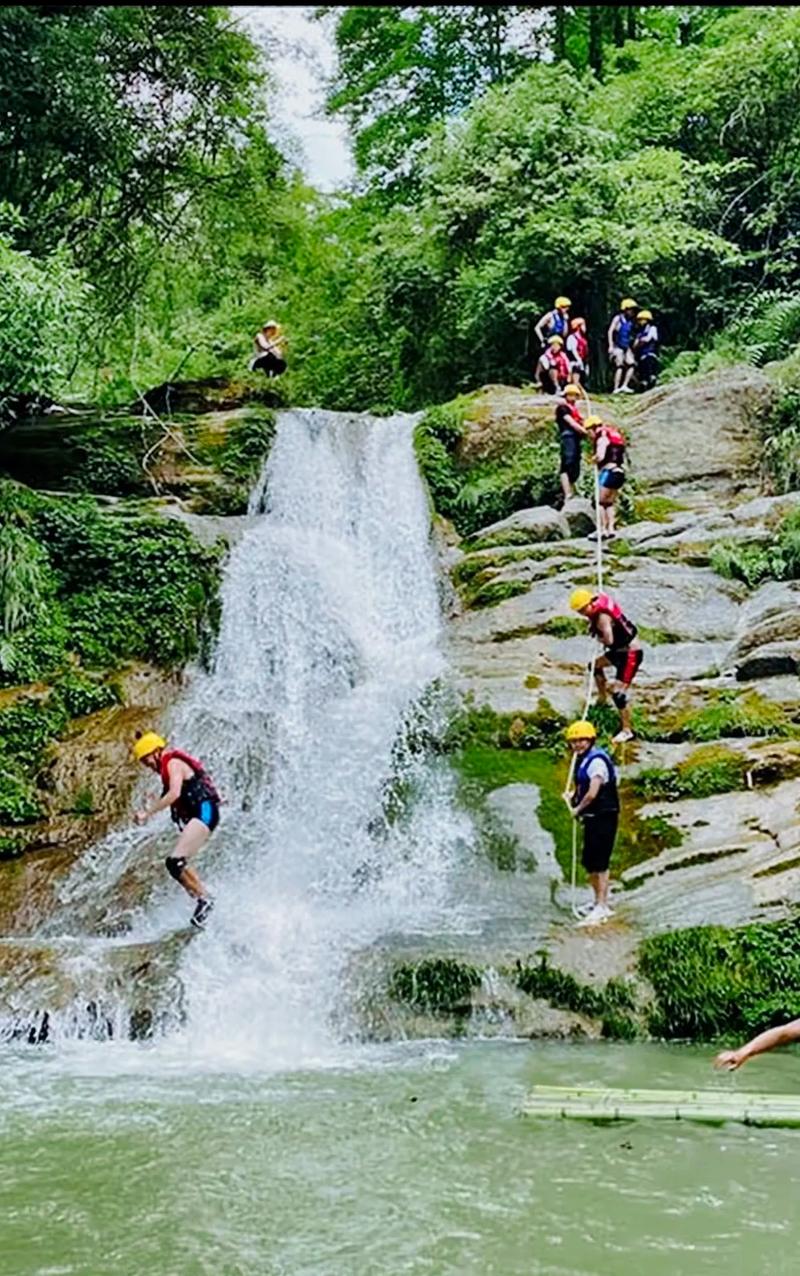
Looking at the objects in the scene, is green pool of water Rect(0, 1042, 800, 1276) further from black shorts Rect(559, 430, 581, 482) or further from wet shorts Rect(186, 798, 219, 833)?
black shorts Rect(559, 430, 581, 482)

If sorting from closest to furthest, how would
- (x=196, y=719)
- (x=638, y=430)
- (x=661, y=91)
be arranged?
(x=196, y=719) → (x=638, y=430) → (x=661, y=91)

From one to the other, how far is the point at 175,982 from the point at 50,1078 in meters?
1.32

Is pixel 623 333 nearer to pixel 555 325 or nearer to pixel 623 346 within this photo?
pixel 623 346

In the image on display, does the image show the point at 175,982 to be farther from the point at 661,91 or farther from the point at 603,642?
the point at 661,91

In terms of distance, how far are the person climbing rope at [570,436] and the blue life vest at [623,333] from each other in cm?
328

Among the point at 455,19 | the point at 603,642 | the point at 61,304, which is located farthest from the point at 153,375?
the point at 603,642

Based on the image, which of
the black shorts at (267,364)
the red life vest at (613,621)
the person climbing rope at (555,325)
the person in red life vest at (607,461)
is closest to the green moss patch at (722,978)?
the red life vest at (613,621)

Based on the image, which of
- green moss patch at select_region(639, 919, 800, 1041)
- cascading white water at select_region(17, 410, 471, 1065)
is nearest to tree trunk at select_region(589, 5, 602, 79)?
cascading white water at select_region(17, 410, 471, 1065)

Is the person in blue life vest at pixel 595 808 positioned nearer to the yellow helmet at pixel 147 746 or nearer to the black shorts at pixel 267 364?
the yellow helmet at pixel 147 746

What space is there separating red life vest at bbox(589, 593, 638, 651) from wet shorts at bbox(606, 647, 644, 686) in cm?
7

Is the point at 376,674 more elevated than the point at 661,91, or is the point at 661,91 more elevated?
the point at 661,91

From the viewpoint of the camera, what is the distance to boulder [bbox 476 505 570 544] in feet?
50.7

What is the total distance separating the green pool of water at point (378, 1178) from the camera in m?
4.40

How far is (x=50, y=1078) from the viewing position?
7.08 m
